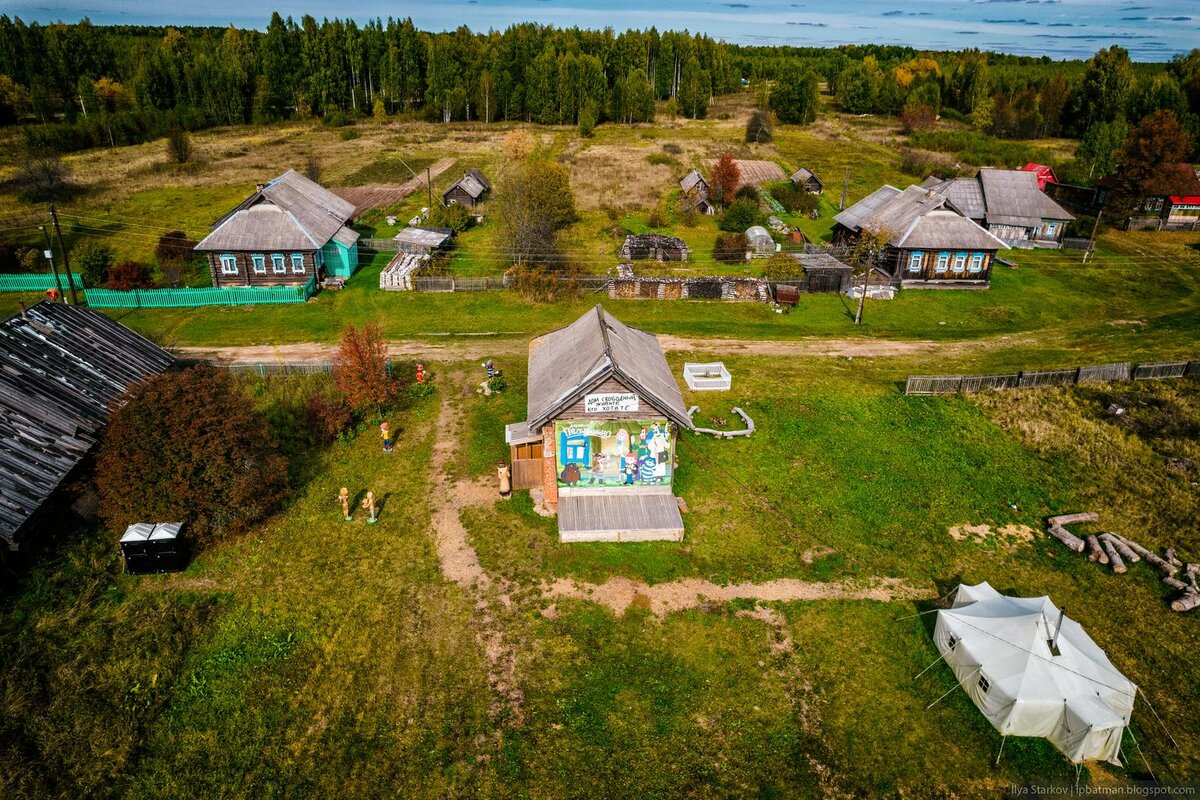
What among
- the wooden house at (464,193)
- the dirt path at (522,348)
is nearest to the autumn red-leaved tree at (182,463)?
the dirt path at (522,348)

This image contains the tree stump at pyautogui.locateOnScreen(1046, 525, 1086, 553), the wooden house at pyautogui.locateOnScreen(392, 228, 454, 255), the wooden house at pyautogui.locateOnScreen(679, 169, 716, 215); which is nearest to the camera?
the tree stump at pyautogui.locateOnScreen(1046, 525, 1086, 553)

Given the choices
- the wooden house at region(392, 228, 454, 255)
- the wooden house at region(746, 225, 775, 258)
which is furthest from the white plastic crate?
the wooden house at region(392, 228, 454, 255)

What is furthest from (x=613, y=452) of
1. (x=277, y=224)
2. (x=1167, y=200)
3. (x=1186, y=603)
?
→ (x=1167, y=200)

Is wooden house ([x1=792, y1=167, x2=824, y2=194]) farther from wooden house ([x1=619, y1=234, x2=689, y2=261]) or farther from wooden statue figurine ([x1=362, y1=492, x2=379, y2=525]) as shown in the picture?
wooden statue figurine ([x1=362, y1=492, x2=379, y2=525])

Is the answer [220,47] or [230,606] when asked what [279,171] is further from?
[230,606]

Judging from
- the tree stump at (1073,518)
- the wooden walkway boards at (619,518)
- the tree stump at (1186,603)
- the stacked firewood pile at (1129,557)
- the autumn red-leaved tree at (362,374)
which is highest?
the autumn red-leaved tree at (362,374)

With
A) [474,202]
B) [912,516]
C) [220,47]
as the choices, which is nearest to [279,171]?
[474,202]

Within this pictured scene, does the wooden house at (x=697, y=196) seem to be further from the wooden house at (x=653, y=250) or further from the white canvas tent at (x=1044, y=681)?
the white canvas tent at (x=1044, y=681)
